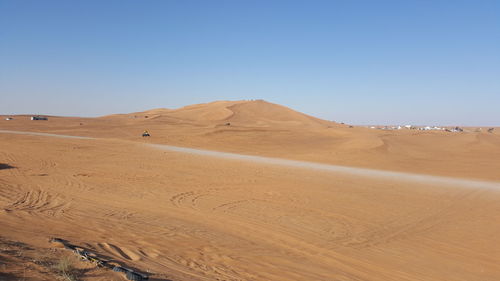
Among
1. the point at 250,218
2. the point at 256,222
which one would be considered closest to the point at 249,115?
the point at 250,218

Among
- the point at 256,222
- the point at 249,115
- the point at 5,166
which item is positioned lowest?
the point at 256,222

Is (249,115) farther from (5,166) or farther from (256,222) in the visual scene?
(256,222)

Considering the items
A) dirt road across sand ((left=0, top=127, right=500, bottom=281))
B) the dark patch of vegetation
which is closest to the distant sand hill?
the dark patch of vegetation

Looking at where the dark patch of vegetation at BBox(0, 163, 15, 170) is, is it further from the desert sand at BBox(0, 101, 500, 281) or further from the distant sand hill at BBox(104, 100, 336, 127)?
the distant sand hill at BBox(104, 100, 336, 127)

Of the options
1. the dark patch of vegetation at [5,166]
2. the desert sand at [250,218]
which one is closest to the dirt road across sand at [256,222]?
the desert sand at [250,218]

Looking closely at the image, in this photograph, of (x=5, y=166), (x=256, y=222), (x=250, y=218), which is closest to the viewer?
(x=256, y=222)

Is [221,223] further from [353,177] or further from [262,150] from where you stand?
[262,150]

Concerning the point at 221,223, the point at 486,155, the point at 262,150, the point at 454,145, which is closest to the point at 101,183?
the point at 221,223

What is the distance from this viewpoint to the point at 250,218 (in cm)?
952

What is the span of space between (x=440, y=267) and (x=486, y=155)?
83.7 feet

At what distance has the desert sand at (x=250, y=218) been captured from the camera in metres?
6.21

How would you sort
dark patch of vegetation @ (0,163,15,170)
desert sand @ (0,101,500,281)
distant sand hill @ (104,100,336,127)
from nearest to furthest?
1. desert sand @ (0,101,500,281)
2. dark patch of vegetation @ (0,163,15,170)
3. distant sand hill @ (104,100,336,127)

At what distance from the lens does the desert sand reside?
6.21 m

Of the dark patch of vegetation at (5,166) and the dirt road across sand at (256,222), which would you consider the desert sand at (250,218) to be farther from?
the dark patch of vegetation at (5,166)
